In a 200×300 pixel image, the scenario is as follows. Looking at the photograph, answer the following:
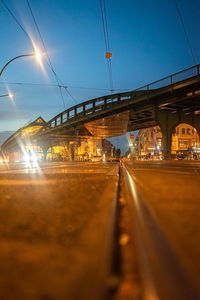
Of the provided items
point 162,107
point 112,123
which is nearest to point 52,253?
point 162,107

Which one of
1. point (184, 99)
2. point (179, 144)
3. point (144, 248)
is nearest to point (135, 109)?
point (184, 99)

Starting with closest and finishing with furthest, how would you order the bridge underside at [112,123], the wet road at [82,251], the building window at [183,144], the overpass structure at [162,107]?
1. the wet road at [82,251]
2. the overpass structure at [162,107]
3. the bridge underside at [112,123]
4. the building window at [183,144]

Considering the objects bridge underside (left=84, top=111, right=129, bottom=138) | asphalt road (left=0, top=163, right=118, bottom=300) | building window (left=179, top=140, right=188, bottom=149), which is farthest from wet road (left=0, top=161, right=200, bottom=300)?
building window (left=179, top=140, right=188, bottom=149)

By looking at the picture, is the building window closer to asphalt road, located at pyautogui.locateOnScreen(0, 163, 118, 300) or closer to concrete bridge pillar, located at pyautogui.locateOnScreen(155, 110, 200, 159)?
concrete bridge pillar, located at pyautogui.locateOnScreen(155, 110, 200, 159)

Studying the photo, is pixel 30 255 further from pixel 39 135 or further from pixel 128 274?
pixel 39 135

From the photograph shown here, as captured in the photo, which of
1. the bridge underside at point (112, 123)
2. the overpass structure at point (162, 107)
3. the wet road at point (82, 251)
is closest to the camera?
the wet road at point (82, 251)

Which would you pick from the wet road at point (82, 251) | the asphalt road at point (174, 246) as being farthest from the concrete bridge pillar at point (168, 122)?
→ the wet road at point (82, 251)

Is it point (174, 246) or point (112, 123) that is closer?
point (174, 246)

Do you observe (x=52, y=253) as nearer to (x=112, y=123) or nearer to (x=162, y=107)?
(x=162, y=107)

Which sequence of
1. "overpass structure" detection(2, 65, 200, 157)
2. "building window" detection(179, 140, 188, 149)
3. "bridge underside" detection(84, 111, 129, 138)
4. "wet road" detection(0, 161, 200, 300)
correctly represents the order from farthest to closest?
1. "building window" detection(179, 140, 188, 149)
2. "bridge underside" detection(84, 111, 129, 138)
3. "overpass structure" detection(2, 65, 200, 157)
4. "wet road" detection(0, 161, 200, 300)

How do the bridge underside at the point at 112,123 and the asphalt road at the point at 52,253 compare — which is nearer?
the asphalt road at the point at 52,253

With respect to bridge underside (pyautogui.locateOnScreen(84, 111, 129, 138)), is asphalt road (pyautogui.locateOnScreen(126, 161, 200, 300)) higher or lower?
lower

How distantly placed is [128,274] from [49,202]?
3.43m

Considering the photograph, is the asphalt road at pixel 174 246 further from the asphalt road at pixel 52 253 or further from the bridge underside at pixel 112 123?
the bridge underside at pixel 112 123
